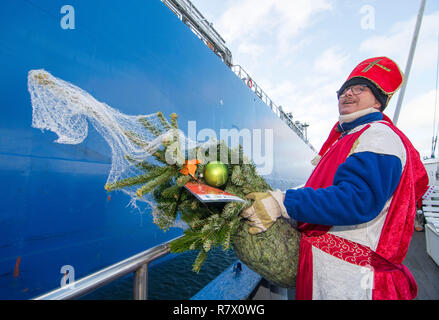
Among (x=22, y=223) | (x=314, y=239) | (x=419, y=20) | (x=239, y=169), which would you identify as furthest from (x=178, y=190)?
(x=419, y=20)

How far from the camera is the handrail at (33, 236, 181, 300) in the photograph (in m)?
0.71

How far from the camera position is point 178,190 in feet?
3.20

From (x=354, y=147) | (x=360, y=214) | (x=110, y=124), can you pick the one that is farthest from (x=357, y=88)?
(x=110, y=124)

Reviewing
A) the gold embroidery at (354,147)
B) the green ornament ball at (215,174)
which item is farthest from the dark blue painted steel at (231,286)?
the gold embroidery at (354,147)

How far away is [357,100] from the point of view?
1.17 metres

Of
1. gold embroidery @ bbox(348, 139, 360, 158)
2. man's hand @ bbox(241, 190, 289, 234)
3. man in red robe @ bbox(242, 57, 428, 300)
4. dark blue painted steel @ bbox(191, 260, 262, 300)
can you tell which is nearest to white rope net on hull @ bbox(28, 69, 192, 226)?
man's hand @ bbox(241, 190, 289, 234)

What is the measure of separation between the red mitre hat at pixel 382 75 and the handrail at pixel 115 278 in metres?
1.40

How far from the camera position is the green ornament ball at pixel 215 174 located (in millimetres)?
897

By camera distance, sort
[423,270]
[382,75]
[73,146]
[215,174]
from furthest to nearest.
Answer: [423,270], [73,146], [382,75], [215,174]

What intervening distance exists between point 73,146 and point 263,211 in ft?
9.69

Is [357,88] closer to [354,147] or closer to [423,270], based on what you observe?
[354,147]

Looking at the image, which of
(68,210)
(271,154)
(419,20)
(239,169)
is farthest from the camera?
(271,154)

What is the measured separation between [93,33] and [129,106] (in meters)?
1.17

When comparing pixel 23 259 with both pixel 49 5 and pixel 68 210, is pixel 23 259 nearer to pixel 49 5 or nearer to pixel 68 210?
pixel 68 210
